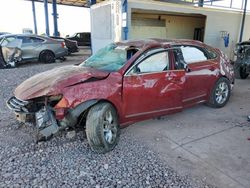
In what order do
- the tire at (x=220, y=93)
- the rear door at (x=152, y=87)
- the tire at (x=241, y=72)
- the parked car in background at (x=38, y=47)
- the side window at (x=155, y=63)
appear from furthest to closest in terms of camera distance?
1. the parked car in background at (x=38, y=47)
2. the tire at (x=241, y=72)
3. the tire at (x=220, y=93)
4. the side window at (x=155, y=63)
5. the rear door at (x=152, y=87)

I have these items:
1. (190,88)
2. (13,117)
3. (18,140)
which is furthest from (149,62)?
(13,117)

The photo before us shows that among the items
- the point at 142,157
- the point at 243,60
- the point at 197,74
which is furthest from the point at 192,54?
the point at 243,60

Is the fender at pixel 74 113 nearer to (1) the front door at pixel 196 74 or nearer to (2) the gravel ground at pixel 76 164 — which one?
(2) the gravel ground at pixel 76 164

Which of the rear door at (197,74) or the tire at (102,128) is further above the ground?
the rear door at (197,74)

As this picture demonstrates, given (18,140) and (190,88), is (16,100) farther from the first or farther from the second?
(190,88)

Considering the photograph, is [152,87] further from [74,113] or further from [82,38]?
[82,38]

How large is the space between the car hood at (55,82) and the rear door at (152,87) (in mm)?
472

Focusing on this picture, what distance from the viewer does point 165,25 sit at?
1270 cm

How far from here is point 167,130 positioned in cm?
404

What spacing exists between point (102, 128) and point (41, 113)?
33.2 inches

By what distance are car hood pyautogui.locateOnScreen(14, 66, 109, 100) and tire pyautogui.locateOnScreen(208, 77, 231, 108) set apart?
2.69 metres

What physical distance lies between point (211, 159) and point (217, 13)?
404 inches

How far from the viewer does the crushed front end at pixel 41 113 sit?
3.06 metres

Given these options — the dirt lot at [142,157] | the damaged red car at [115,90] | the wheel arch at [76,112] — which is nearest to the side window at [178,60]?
the damaged red car at [115,90]
